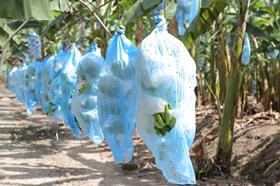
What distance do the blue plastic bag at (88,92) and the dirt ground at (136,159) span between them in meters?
0.59

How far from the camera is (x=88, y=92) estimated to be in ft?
16.6

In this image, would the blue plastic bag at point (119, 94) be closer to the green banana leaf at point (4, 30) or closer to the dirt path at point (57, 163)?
the dirt path at point (57, 163)

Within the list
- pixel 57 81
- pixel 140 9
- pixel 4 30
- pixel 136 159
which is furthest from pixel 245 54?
pixel 4 30

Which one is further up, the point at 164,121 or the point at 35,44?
the point at 35,44

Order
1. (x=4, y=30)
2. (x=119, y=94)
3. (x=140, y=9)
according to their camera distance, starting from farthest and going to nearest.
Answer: (x=4, y=30) < (x=140, y=9) < (x=119, y=94)

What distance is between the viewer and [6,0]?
3.55 m

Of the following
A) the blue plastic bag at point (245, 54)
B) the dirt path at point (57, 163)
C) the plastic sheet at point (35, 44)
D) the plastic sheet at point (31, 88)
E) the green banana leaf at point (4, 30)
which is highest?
the green banana leaf at point (4, 30)

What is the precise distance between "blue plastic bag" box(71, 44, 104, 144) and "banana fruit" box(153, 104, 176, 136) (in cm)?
183

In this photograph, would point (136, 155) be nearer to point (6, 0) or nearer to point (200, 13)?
point (200, 13)

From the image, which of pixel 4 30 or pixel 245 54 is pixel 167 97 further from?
pixel 4 30

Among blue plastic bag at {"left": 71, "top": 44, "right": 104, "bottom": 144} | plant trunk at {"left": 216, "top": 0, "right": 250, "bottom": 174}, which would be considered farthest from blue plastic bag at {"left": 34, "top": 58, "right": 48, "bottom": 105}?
plant trunk at {"left": 216, "top": 0, "right": 250, "bottom": 174}

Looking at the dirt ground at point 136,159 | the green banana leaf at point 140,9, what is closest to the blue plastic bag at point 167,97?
the green banana leaf at point 140,9

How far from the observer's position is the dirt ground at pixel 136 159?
191 inches

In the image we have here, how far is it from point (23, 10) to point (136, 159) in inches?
124
